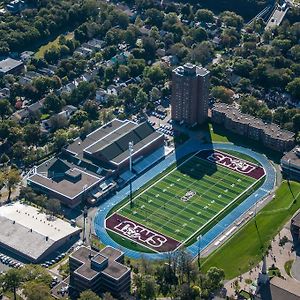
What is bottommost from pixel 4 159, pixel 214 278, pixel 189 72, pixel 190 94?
pixel 4 159

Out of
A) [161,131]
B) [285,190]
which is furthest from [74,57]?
[285,190]

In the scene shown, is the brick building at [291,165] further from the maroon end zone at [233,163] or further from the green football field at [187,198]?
the green football field at [187,198]

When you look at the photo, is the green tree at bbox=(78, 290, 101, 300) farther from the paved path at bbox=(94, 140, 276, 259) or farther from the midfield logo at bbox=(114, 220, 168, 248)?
Result: the midfield logo at bbox=(114, 220, 168, 248)

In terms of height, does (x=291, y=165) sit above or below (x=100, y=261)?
above

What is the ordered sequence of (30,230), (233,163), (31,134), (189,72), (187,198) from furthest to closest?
1. (189,72)
2. (31,134)
3. (233,163)
4. (187,198)
5. (30,230)

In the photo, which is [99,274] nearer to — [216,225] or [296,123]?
[216,225]

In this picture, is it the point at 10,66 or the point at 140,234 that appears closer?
the point at 140,234

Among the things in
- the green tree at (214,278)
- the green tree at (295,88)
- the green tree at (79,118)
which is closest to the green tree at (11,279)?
the green tree at (214,278)

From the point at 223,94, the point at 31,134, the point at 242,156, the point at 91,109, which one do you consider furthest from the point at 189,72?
the point at 31,134

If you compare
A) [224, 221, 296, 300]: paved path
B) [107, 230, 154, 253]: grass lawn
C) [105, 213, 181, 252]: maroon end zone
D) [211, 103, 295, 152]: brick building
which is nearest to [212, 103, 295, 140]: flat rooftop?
[211, 103, 295, 152]: brick building
